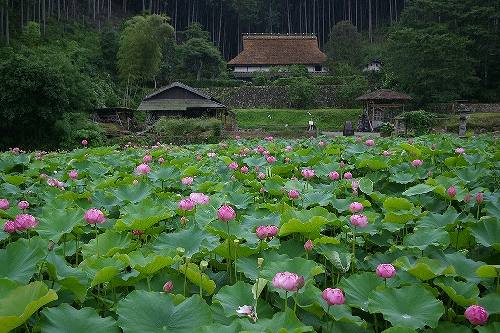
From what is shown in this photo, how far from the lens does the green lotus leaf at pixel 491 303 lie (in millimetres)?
1130

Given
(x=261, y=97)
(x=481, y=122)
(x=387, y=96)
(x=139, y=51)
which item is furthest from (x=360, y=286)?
(x=261, y=97)

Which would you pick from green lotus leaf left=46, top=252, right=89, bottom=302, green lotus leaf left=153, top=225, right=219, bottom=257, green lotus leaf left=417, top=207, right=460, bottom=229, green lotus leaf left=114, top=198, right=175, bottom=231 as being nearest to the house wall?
green lotus leaf left=417, top=207, right=460, bottom=229

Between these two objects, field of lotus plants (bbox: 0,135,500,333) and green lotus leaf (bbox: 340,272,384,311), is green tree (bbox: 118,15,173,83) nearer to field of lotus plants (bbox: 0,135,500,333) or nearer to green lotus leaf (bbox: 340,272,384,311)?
field of lotus plants (bbox: 0,135,500,333)

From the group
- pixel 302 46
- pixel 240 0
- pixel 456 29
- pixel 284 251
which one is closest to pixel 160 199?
pixel 284 251

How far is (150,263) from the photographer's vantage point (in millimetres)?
1176

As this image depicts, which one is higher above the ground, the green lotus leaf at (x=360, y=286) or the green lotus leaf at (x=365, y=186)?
the green lotus leaf at (x=365, y=186)

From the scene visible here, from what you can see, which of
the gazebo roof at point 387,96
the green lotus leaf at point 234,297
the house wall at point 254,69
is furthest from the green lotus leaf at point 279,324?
the house wall at point 254,69

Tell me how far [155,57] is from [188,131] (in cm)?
1249

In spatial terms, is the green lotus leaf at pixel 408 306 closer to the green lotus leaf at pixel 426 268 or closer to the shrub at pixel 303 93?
the green lotus leaf at pixel 426 268

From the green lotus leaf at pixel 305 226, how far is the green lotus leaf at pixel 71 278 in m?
0.63

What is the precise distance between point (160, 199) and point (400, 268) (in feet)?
3.98

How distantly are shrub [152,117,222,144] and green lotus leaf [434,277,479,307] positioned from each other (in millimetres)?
17023

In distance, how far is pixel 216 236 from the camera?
1547 millimetres

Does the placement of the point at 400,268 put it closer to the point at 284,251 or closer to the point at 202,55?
the point at 284,251
